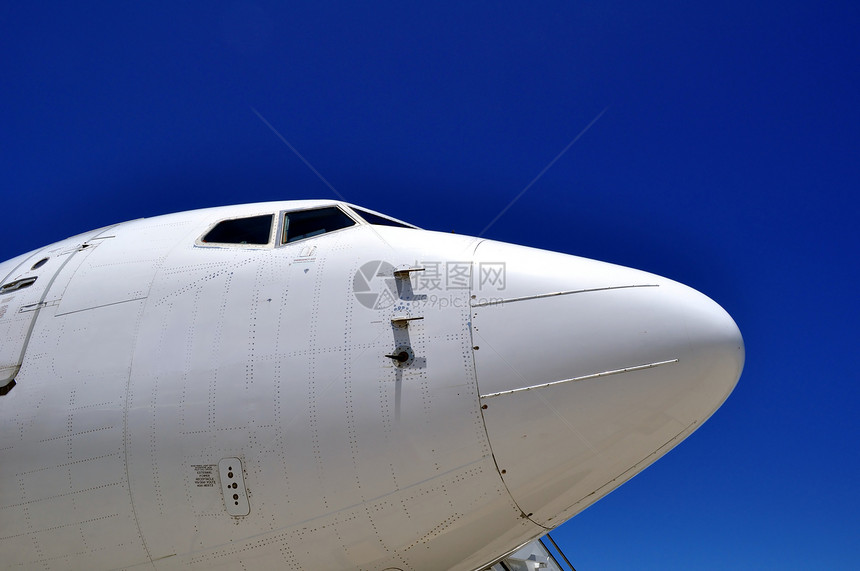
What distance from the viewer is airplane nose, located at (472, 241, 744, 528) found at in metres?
6.12

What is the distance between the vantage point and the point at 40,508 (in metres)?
7.18

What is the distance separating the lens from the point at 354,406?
20.6 ft

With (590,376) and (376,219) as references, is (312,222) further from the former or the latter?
(590,376)

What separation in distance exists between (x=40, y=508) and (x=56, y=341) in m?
1.76

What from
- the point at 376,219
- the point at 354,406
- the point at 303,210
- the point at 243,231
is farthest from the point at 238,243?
the point at 354,406

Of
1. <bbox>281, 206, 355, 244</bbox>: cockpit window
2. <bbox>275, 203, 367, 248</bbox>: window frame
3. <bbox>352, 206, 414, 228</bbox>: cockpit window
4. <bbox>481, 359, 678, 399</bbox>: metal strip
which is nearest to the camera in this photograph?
<bbox>481, 359, 678, 399</bbox>: metal strip

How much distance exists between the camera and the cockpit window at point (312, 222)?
7.70m

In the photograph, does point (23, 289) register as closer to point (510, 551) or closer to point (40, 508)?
point (40, 508)

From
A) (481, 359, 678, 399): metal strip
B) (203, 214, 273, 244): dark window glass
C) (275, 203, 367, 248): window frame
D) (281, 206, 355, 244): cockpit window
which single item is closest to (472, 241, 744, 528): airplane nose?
(481, 359, 678, 399): metal strip

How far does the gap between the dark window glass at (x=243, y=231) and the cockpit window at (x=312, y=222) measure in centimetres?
22

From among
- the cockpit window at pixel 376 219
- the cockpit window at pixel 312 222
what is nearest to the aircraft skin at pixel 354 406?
the cockpit window at pixel 312 222

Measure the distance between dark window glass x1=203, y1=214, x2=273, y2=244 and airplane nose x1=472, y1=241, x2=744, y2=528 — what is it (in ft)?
9.10

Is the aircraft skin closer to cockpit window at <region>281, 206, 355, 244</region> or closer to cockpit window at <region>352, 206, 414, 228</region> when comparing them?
cockpit window at <region>281, 206, 355, 244</region>

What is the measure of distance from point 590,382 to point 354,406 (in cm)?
212
